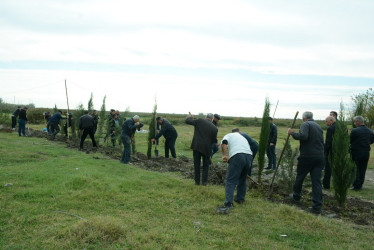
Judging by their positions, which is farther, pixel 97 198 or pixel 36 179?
pixel 36 179

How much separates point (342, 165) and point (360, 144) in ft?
8.65

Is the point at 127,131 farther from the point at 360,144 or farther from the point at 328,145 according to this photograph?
the point at 360,144

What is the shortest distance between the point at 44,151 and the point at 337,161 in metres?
11.7

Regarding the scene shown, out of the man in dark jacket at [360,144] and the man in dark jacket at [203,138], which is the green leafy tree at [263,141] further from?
the man in dark jacket at [360,144]

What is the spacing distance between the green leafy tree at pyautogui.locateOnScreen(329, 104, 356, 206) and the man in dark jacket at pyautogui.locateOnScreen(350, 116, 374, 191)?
2.26 m

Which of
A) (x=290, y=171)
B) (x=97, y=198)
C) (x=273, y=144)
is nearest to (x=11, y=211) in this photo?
(x=97, y=198)

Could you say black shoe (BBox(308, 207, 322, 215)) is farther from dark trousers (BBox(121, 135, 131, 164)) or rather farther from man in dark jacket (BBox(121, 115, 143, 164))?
dark trousers (BBox(121, 135, 131, 164))

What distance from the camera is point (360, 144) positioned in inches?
380

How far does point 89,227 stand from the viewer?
5.09 m

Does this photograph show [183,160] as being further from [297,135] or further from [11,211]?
[11,211]

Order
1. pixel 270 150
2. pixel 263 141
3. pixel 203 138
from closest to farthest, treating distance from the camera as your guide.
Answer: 1. pixel 203 138
2. pixel 263 141
3. pixel 270 150

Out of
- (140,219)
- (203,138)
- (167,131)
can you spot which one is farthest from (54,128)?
(140,219)

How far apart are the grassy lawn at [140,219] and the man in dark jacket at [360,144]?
12.8ft

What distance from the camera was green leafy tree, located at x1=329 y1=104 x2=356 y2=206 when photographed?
750 centimetres
